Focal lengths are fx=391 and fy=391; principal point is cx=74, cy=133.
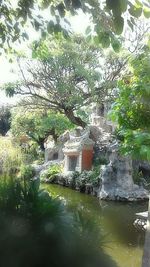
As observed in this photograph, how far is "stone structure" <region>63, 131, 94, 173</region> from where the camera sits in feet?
75.0

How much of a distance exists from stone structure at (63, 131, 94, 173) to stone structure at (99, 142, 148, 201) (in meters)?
4.30

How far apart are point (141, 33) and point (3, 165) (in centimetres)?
1165

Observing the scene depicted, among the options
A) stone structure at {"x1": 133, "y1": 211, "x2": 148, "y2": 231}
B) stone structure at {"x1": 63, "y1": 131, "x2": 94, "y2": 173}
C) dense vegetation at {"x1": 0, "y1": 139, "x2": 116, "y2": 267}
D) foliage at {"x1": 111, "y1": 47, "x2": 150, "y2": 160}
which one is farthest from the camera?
stone structure at {"x1": 63, "y1": 131, "x2": 94, "y2": 173}

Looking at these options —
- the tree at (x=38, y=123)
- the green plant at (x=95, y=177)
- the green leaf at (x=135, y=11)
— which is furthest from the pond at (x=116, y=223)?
the tree at (x=38, y=123)

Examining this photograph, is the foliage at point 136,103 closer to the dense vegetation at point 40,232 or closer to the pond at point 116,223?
the dense vegetation at point 40,232

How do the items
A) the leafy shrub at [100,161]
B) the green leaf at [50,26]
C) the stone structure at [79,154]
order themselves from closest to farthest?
the green leaf at [50,26] → the leafy shrub at [100,161] → the stone structure at [79,154]

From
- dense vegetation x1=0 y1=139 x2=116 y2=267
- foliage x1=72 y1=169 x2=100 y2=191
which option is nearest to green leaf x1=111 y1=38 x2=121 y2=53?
dense vegetation x1=0 y1=139 x2=116 y2=267

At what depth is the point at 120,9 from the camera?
3799mm

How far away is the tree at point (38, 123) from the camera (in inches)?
1100

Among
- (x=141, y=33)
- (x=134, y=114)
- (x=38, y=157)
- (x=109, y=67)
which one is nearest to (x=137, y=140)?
(x=134, y=114)

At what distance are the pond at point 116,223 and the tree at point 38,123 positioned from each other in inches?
354

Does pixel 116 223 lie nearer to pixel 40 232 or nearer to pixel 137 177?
pixel 137 177

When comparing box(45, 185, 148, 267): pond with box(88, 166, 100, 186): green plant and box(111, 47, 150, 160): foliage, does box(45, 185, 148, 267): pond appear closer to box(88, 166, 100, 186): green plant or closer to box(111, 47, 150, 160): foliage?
box(88, 166, 100, 186): green plant

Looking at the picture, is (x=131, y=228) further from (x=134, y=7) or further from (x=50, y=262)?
(x=134, y=7)
